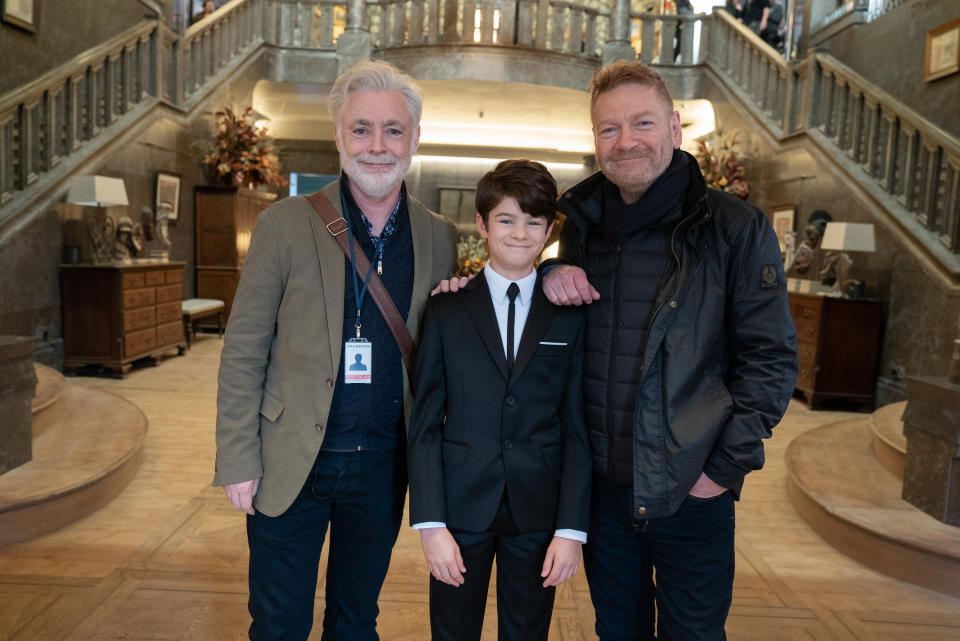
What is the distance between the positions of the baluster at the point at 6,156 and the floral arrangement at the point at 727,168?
766 centimetres

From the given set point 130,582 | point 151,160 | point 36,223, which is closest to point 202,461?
point 130,582

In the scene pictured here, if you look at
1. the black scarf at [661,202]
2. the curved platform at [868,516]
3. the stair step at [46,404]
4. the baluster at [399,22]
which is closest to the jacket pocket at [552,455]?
the black scarf at [661,202]

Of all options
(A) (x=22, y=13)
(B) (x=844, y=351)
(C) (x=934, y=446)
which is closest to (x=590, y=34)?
(B) (x=844, y=351)

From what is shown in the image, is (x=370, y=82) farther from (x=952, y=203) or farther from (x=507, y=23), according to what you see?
(x=507, y=23)

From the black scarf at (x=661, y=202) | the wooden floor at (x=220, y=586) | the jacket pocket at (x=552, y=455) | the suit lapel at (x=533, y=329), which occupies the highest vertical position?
the black scarf at (x=661, y=202)

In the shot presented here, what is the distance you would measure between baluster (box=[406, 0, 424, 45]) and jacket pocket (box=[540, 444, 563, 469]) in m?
10.4

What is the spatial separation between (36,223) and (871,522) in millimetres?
6432

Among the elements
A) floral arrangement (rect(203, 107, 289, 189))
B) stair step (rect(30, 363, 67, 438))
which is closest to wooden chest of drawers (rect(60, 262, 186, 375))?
stair step (rect(30, 363, 67, 438))

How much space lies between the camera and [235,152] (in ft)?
30.9

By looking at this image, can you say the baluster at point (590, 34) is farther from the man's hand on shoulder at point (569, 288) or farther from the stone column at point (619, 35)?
the man's hand on shoulder at point (569, 288)

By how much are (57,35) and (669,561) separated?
326 inches

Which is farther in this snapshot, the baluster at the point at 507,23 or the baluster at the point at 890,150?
the baluster at the point at 507,23

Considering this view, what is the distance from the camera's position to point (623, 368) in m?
1.55

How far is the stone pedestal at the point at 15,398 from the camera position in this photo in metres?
3.14
